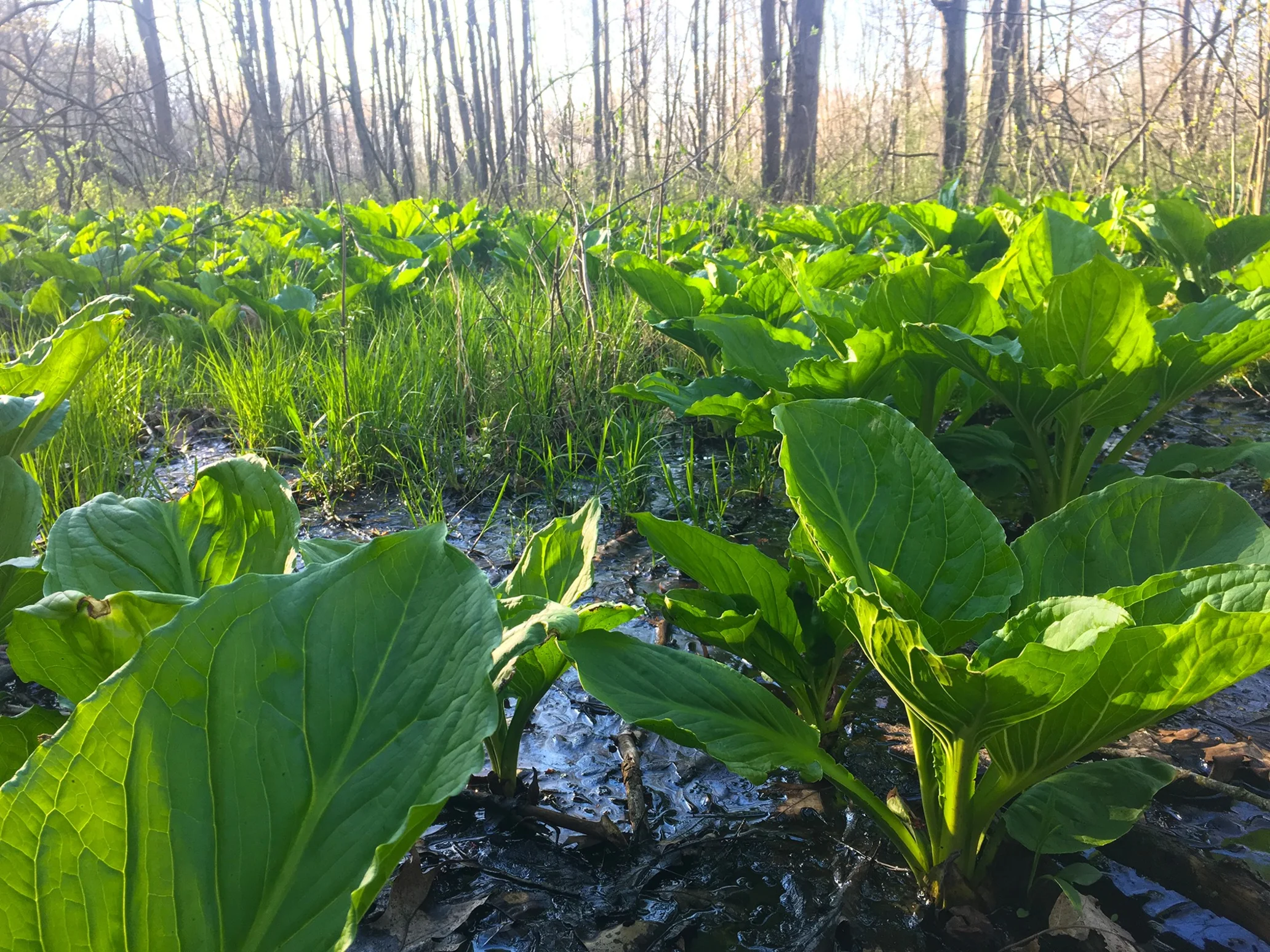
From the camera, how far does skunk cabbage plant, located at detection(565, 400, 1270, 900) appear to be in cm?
90

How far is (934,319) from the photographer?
192 centimetres

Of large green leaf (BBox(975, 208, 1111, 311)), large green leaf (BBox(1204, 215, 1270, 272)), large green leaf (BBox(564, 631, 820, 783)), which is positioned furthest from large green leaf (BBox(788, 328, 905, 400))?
large green leaf (BBox(1204, 215, 1270, 272))

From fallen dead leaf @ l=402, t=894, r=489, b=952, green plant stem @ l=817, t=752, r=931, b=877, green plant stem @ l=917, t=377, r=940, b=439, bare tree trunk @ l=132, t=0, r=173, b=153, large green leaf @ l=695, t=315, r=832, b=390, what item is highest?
bare tree trunk @ l=132, t=0, r=173, b=153

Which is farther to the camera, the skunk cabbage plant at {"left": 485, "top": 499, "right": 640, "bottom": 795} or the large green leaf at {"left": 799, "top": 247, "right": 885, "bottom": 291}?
the large green leaf at {"left": 799, "top": 247, "right": 885, "bottom": 291}

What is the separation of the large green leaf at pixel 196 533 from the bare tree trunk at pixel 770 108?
397 inches

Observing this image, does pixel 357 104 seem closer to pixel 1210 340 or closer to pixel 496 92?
pixel 496 92

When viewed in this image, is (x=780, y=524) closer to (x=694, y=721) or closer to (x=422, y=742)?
(x=694, y=721)

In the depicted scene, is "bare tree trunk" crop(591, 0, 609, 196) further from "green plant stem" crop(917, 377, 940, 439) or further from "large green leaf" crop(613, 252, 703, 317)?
"green plant stem" crop(917, 377, 940, 439)

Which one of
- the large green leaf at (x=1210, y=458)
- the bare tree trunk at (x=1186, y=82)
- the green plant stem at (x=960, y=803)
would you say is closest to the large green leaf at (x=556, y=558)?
the green plant stem at (x=960, y=803)

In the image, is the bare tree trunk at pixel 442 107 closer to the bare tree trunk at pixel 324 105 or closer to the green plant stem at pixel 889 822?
the bare tree trunk at pixel 324 105

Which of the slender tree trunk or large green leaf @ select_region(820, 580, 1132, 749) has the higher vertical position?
the slender tree trunk

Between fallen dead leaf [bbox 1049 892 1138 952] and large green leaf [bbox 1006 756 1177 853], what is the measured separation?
7 centimetres

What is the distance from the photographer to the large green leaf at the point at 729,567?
4.17ft

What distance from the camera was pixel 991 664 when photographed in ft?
3.03
